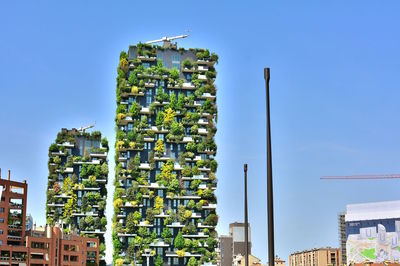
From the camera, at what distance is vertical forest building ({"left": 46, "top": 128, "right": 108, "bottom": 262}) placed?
158 m

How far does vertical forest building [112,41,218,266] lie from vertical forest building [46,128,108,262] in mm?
16557

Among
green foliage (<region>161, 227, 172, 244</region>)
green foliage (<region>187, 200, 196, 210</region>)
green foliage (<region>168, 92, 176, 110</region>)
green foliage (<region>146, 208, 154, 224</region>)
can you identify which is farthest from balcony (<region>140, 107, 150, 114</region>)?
green foliage (<region>161, 227, 172, 244</region>)

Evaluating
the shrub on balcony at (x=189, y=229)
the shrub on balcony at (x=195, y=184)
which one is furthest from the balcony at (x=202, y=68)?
the shrub on balcony at (x=189, y=229)

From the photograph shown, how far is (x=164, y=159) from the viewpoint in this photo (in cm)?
14562

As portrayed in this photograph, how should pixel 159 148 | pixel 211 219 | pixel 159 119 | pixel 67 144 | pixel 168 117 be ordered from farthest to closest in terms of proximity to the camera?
pixel 67 144, pixel 168 117, pixel 159 119, pixel 159 148, pixel 211 219

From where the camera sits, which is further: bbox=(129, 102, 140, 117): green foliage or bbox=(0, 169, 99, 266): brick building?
bbox=(129, 102, 140, 117): green foliage

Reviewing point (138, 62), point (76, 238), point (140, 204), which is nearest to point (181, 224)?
point (140, 204)

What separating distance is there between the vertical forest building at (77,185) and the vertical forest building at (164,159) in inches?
652

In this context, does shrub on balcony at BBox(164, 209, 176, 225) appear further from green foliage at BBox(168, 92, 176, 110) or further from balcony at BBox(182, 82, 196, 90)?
balcony at BBox(182, 82, 196, 90)

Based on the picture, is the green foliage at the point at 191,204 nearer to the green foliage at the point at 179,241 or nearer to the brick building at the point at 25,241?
the green foliage at the point at 179,241

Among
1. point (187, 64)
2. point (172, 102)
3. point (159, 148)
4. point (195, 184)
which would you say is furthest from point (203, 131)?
point (187, 64)

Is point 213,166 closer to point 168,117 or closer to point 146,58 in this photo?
point 168,117

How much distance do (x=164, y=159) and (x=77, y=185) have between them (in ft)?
81.4

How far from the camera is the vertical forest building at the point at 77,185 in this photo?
158000mm
